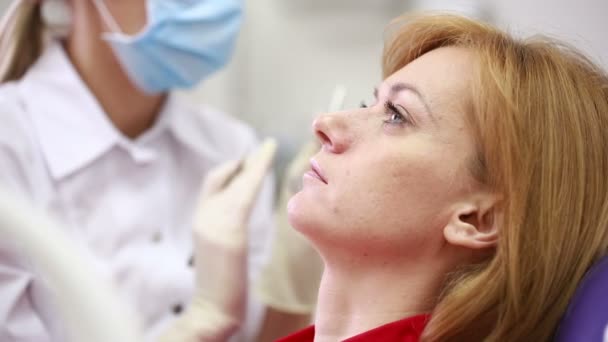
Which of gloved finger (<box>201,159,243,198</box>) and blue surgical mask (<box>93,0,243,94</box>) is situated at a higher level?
blue surgical mask (<box>93,0,243,94</box>)

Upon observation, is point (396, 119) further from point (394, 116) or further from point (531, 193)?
point (531, 193)

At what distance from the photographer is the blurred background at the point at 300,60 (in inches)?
82.1

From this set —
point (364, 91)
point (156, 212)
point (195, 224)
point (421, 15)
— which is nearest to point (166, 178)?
point (156, 212)

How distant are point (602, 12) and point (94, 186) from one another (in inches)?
41.0

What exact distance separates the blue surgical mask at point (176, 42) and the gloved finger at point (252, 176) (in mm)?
261

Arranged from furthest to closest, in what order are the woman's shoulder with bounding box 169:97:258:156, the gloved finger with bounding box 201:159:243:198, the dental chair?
the woman's shoulder with bounding box 169:97:258:156
the gloved finger with bounding box 201:159:243:198
the dental chair

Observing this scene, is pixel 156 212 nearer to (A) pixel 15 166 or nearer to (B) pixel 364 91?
(A) pixel 15 166

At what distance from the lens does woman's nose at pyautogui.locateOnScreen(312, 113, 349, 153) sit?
3.13ft

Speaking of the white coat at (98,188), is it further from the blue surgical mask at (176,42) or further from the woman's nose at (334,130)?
the woman's nose at (334,130)

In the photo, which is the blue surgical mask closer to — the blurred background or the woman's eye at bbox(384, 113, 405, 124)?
the blurred background

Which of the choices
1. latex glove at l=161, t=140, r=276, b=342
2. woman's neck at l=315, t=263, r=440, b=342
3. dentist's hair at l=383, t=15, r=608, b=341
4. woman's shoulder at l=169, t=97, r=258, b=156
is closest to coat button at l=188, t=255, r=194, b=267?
latex glove at l=161, t=140, r=276, b=342

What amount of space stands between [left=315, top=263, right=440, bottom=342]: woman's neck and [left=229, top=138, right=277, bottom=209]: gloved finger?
1.97 feet

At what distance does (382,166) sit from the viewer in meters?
0.92

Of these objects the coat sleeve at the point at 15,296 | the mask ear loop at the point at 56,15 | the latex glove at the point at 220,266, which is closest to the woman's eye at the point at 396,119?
the latex glove at the point at 220,266
